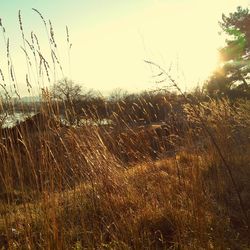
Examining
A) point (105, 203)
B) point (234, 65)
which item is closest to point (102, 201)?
point (105, 203)

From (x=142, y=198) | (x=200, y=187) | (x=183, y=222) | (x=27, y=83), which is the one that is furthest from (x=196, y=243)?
(x=27, y=83)

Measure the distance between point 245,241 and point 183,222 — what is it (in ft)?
1.43

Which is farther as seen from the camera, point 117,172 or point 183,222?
point 117,172

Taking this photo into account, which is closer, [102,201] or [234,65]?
[102,201]

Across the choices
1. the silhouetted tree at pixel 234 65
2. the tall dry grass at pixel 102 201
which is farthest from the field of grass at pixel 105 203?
the silhouetted tree at pixel 234 65

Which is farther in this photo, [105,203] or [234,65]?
[234,65]

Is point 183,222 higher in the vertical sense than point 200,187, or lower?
lower

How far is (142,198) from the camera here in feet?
8.83

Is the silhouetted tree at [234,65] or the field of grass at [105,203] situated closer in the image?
the field of grass at [105,203]

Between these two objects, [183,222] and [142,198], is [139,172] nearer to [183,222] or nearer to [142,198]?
[142,198]

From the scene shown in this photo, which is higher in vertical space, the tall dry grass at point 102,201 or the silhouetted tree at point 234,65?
the silhouetted tree at point 234,65

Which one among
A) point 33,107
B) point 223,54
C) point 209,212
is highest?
point 223,54

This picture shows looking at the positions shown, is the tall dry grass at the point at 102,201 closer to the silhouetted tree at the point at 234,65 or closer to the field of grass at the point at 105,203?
the field of grass at the point at 105,203

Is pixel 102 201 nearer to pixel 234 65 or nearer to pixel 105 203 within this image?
pixel 105 203
